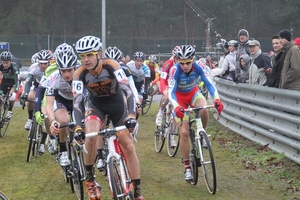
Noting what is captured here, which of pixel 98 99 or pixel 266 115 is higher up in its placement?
pixel 98 99

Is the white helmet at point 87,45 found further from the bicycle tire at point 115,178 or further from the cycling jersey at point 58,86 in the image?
the cycling jersey at point 58,86

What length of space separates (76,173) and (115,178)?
1.92 m

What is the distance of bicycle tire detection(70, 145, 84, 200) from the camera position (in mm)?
8242

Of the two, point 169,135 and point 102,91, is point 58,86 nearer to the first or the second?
point 102,91

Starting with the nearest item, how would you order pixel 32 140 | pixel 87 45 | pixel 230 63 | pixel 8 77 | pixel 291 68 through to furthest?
1. pixel 87 45
2. pixel 291 68
3. pixel 32 140
4. pixel 230 63
5. pixel 8 77

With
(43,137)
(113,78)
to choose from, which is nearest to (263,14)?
(43,137)

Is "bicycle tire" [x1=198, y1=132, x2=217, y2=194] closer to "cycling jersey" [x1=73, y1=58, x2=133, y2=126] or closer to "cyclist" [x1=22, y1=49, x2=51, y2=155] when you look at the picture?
"cycling jersey" [x1=73, y1=58, x2=133, y2=126]

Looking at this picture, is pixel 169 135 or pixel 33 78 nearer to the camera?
pixel 169 135

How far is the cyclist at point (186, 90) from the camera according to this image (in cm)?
909

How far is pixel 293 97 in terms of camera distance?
9695 mm

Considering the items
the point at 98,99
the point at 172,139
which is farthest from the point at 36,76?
the point at 98,99

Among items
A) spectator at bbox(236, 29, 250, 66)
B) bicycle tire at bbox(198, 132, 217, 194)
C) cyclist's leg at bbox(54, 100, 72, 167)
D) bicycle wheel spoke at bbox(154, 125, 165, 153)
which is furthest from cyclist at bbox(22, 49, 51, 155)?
spectator at bbox(236, 29, 250, 66)

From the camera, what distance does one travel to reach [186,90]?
9805 mm

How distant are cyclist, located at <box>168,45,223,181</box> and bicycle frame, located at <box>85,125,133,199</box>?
2.19 meters
